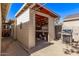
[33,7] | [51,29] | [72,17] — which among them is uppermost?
[33,7]

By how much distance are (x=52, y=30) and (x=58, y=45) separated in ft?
1.09

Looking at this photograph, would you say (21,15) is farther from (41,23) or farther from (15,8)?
(41,23)

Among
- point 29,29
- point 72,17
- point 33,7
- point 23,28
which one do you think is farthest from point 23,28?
point 72,17

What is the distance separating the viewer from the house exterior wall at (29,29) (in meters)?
2.99

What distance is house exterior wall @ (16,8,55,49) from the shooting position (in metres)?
2.99

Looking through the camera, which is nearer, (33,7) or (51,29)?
(33,7)

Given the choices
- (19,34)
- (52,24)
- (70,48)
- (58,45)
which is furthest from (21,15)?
(70,48)

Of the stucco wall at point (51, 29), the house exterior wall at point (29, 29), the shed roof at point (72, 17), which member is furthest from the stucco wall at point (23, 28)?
the shed roof at point (72, 17)

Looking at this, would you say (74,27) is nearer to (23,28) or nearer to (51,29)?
(51,29)

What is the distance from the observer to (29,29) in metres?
3.03

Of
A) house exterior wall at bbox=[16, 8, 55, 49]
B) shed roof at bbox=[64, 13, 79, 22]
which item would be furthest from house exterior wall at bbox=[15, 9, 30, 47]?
shed roof at bbox=[64, 13, 79, 22]

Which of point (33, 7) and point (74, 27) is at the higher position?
point (33, 7)

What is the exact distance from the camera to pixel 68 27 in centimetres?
291

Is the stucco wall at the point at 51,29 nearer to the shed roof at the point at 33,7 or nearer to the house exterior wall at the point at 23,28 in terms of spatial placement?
the shed roof at the point at 33,7
